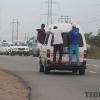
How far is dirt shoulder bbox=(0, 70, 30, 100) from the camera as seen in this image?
1507 cm

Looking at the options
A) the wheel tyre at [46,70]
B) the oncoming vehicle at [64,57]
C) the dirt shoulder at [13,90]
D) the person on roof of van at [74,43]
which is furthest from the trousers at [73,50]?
the dirt shoulder at [13,90]

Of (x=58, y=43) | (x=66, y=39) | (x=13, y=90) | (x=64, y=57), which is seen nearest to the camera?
(x=13, y=90)

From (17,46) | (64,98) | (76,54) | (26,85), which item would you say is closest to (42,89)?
(26,85)

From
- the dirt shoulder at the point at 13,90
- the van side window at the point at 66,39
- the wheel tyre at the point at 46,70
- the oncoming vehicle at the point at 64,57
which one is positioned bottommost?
the dirt shoulder at the point at 13,90

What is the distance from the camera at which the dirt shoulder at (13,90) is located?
1507 cm

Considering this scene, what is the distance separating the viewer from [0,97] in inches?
587

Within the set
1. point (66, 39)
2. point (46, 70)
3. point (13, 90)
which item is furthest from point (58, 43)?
point (13, 90)

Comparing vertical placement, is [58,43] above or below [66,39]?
below

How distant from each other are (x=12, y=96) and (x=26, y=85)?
3587 mm

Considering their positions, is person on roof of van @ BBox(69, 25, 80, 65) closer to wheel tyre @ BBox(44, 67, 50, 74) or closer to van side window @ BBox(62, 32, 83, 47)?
van side window @ BBox(62, 32, 83, 47)

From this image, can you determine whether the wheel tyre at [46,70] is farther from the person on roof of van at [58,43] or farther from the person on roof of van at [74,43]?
the person on roof of van at [74,43]

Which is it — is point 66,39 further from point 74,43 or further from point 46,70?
point 46,70

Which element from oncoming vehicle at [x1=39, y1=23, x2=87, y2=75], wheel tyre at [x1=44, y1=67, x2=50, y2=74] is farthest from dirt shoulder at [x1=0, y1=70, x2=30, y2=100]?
wheel tyre at [x1=44, y1=67, x2=50, y2=74]

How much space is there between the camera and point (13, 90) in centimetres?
1678
